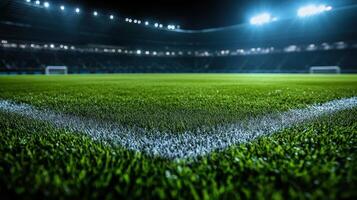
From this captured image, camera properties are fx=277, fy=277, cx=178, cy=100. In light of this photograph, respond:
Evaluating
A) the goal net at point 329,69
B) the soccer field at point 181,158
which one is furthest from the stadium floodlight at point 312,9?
the soccer field at point 181,158

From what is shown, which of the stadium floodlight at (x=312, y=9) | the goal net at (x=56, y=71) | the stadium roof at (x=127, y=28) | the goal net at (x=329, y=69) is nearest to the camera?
the goal net at (x=329, y=69)

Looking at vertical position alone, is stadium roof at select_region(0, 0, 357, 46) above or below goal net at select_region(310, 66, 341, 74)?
above

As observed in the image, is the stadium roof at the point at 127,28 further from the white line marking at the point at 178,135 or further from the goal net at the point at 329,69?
the white line marking at the point at 178,135

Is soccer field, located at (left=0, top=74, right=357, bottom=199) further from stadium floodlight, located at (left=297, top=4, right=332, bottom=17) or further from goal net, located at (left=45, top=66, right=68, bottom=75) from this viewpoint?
stadium floodlight, located at (left=297, top=4, right=332, bottom=17)

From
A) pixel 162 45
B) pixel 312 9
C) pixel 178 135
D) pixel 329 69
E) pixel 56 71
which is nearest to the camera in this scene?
pixel 178 135

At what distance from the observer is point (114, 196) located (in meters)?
1.30

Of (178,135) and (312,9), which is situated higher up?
(312,9)

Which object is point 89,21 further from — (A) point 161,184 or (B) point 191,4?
(A) point 161,184

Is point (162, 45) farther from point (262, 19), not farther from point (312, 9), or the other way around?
point (312, 9)

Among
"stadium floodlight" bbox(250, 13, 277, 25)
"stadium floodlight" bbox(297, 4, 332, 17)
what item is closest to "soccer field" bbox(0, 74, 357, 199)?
"stadium floodlight" bbox(297, 4, 332, 17)

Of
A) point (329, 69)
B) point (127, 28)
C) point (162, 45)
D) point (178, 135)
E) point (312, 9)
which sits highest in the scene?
point (312, 9)

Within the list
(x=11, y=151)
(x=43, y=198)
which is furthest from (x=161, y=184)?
(x=11, y=151)

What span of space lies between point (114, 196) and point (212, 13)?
46637mm

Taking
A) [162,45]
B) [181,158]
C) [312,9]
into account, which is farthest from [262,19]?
[181,158]
